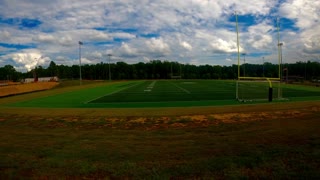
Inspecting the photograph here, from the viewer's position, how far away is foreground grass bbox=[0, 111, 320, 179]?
7.40 meters

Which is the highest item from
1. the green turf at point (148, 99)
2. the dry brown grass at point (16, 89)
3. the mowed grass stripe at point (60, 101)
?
the dry brown grass at point (16, 89)

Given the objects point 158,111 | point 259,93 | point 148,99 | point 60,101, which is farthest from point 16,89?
point 259,93

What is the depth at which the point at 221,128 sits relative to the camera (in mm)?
14633

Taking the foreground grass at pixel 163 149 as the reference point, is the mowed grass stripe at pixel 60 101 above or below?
below

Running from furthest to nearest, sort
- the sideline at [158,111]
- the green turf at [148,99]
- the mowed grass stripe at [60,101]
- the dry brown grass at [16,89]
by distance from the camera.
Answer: the dry brown grass at [16,89]
the mowed grass stripe at [60,101]
the green turf at [148,99]
the sideline at [158,111]

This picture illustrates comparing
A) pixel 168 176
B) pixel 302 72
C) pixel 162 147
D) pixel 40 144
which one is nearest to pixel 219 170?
pixel 168 176

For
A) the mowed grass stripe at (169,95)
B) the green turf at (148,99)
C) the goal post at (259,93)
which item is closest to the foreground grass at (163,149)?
the green turf at (148,99)

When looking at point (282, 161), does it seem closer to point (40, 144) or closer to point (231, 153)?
point (231, 153)

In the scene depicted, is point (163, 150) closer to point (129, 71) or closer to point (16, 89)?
point (16, 89)

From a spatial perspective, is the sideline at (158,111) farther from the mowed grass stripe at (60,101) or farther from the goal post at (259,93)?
the goal post at (259,93)

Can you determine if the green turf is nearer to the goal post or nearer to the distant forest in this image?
the goal post

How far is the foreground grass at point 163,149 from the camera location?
7402mm

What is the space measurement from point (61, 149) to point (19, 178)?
3141mm

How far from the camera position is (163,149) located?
10094mm
